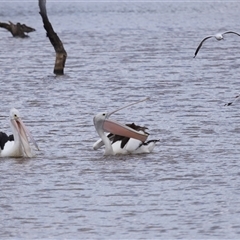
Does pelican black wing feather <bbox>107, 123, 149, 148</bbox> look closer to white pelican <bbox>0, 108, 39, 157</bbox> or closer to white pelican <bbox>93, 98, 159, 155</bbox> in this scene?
white pelican <bbox>93, 98, 159, 155</bbox>

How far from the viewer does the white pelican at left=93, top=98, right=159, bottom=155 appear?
44.9 ft

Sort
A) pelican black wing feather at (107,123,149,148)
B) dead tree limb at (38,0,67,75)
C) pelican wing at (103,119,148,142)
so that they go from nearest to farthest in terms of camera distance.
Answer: pelican wing at (103,119,148,142) < pelican black wing feather at (107,123,149,148) < dead tree limb at (38,0,67,75)

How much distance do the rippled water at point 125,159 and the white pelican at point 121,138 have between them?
126 millimetres

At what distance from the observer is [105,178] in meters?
12.4

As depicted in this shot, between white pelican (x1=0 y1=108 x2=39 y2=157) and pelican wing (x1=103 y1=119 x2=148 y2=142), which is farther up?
pelican wing (x1=103 y1=119 x2=148 y2=142)

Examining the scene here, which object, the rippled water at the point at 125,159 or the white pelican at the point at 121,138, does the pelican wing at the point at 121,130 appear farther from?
the rippled water at the point at 125,159

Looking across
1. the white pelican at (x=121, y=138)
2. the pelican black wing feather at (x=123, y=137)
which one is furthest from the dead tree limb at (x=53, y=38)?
the white pelican at (x=121, y=138)

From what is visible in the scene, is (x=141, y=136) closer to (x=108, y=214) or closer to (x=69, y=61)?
(x=108, y=214)

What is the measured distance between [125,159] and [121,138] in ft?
1.86

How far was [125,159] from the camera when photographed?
13523mm

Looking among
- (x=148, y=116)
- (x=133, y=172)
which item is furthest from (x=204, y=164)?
(x=148, y=116)

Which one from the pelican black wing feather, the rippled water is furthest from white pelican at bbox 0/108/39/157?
the pelican black wing feather

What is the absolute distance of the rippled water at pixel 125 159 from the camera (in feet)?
33.6

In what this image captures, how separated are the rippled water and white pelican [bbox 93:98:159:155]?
126 mm
